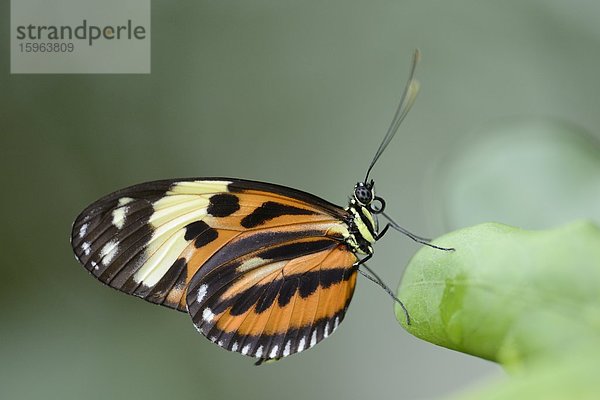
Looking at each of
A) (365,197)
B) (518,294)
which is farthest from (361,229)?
(518,294)

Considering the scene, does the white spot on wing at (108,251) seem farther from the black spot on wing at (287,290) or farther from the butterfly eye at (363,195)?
the butterfly eye at (363,195)

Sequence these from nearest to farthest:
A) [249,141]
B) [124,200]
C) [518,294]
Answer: [518,294] → [124,200] → [249,141]

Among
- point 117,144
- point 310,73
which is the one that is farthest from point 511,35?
point 117,144

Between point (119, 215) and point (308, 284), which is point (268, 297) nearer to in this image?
point (308, 284)

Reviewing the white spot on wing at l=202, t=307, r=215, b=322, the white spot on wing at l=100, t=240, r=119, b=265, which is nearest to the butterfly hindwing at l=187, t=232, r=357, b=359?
the white spot on wing at l=202, t=307, r=215, b=322

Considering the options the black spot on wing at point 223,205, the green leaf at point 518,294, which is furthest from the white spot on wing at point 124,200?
the green leaf at point 518,294

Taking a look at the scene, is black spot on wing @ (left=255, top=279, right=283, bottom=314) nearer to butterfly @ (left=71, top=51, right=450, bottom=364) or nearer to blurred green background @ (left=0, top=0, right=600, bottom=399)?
butterfly @ (left=71, top=51, right=450, bottom=364)
